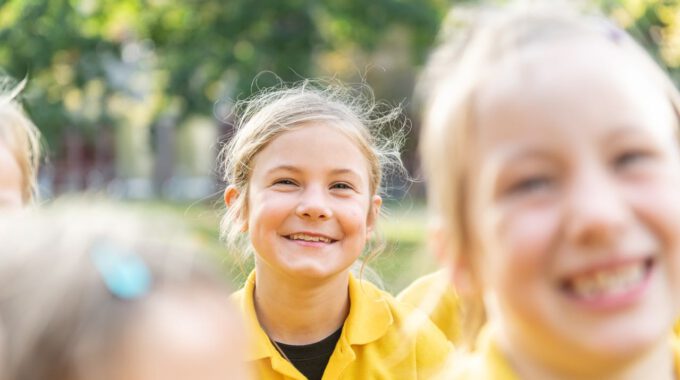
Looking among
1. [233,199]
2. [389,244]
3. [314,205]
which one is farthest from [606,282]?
[389,244]

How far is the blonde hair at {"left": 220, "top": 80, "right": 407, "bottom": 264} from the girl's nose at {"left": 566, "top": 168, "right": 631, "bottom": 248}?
1.95 meters

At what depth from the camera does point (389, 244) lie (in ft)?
17.3

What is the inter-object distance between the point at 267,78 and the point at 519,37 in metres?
15.9

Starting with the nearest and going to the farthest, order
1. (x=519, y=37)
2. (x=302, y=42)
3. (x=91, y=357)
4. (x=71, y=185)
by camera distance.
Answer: (x=91, y=357)
(x=519, y=37)
(x=302, y=42)
(x=71, y=185)

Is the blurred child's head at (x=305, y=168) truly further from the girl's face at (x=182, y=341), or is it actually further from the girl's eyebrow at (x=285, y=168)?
the girl's face at (x=182, y=341)

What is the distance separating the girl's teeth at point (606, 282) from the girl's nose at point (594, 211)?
0.06 meters

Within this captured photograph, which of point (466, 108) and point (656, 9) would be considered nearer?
point (466, 108)

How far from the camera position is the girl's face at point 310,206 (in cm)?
316

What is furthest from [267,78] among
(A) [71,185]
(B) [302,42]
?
(A) [71,185]

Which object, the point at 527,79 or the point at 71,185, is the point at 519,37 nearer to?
the point at 527,79

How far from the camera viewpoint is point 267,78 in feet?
56.6

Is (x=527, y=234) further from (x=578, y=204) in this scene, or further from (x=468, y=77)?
(x=468, y=77)

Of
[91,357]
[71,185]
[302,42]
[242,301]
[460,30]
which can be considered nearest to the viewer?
[91,357]

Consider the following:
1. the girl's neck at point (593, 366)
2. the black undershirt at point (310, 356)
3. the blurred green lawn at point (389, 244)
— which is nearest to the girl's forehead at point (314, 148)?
the blurred green lawn at point (389, 244)
